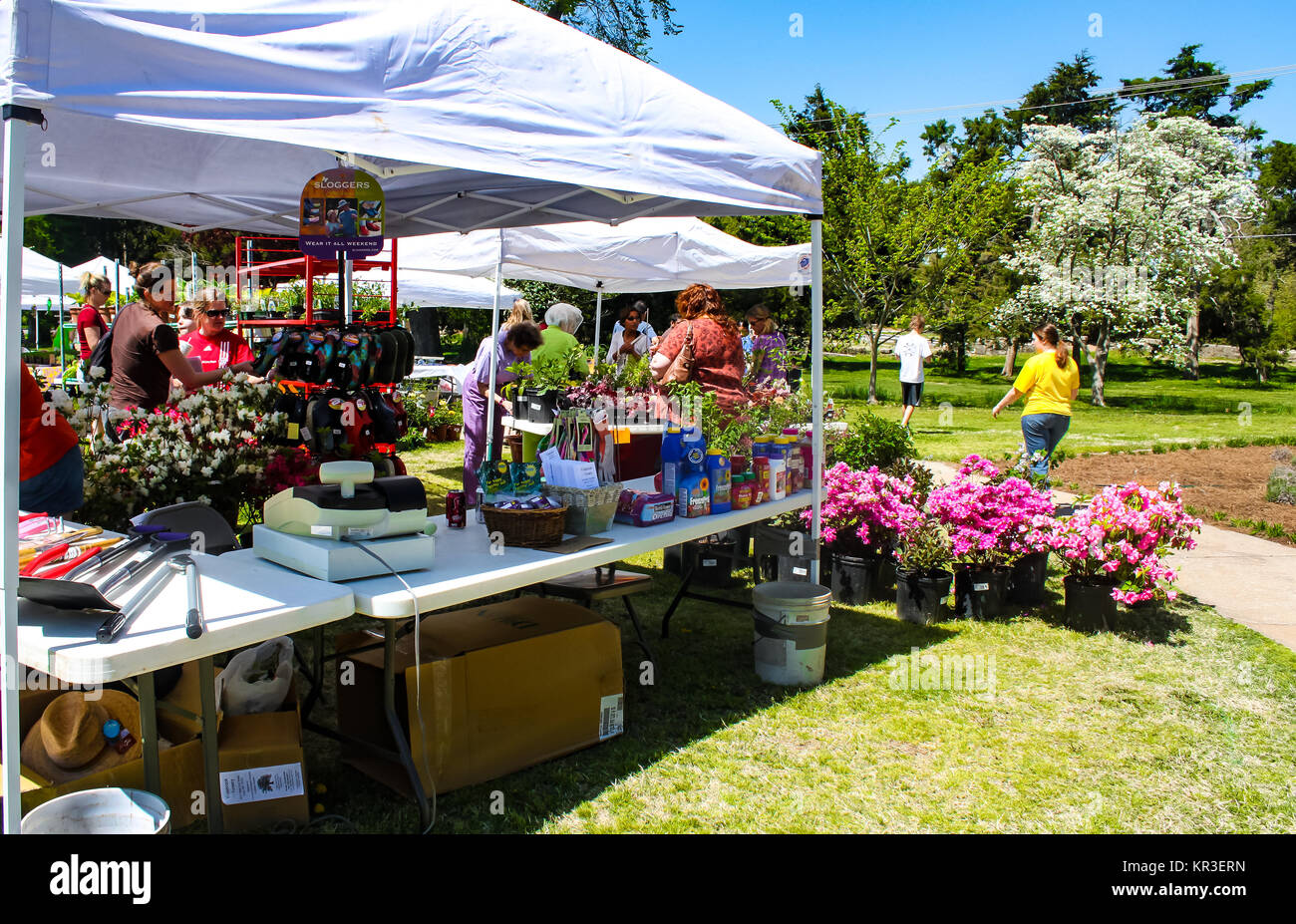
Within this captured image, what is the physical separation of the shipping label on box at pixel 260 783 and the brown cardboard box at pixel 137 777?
116 mm

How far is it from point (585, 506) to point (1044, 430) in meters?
5.75

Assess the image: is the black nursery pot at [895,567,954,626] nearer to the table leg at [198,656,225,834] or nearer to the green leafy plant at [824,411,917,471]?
the green leafy plant at [824,411,917,471]

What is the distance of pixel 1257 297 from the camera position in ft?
98.7

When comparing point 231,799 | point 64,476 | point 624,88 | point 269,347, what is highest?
point 624,88

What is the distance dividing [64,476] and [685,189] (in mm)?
2401

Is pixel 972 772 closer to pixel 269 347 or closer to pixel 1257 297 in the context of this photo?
pixel 269 347

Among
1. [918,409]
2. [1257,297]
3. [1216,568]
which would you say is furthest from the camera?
[1257,297]

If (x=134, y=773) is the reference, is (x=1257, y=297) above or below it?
above

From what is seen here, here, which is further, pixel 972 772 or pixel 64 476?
pixel 972 772

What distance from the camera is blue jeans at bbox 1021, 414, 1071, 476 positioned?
313 inches

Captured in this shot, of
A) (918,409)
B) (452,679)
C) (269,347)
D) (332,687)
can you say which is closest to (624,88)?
(269,347)

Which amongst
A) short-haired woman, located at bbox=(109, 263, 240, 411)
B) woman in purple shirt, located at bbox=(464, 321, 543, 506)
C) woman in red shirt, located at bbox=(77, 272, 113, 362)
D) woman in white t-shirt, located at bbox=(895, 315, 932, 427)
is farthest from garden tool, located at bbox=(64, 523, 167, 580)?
woman in white t-shirt, located at bbox=(895, 315, 932, 427)

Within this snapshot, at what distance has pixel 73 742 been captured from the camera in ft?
8.65
